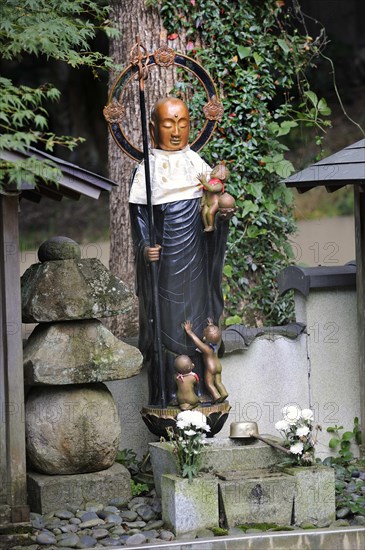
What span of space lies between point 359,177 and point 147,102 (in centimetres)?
290

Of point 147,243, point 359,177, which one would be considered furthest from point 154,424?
point 359,177

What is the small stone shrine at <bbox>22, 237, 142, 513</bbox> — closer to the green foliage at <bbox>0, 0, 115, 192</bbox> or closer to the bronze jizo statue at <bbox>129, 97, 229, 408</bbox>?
the bronze jizo statue at <bbox>129, 97, 229, 408</bbox>

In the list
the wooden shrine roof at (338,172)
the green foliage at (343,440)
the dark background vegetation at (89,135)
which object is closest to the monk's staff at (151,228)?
the wooden shrine roof at (338,172)

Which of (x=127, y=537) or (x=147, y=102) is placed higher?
(x=147, y=102)

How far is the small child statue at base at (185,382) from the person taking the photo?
7914 mm

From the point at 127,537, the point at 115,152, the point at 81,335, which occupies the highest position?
the point at 115,152

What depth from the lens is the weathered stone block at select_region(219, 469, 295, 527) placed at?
7023 mm

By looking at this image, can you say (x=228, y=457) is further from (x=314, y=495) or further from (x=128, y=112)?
(x=128, y=112)

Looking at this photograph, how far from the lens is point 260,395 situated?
8961 mm

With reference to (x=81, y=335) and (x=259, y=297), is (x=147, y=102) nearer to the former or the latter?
(x=259, y=297)

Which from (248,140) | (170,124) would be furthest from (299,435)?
(248,140)

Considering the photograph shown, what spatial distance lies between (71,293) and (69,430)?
101 cm

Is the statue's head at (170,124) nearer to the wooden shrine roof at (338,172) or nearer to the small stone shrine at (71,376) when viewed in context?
the wooden shrine roof at (338,172)

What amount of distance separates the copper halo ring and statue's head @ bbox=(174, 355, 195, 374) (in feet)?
5.39
